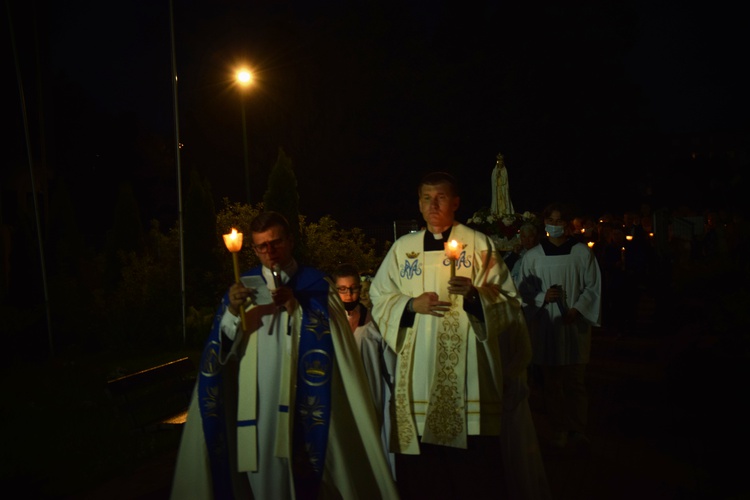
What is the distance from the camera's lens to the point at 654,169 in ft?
127

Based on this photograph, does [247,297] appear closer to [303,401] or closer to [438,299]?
[303,401]

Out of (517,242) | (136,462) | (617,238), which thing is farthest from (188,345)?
(617,238)

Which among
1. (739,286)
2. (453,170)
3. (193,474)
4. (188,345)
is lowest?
(188,345)

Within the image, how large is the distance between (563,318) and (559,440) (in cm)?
98

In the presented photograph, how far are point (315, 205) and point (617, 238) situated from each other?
2296 cm

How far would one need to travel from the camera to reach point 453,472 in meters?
4.85

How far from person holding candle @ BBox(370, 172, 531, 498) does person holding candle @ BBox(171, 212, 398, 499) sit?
0.32m

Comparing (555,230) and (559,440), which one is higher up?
(555,230)

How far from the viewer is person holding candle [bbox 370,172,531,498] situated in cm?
431

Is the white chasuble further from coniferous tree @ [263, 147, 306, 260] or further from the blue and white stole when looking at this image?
coniferous tree @ [263, 147, 306, 260]

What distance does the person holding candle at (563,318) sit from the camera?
6277mm

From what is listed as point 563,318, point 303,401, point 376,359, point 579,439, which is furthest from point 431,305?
point 579,439

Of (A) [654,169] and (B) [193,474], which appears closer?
(B) [193,474]

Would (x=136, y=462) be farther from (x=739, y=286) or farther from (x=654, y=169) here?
(x=654, y=169)
